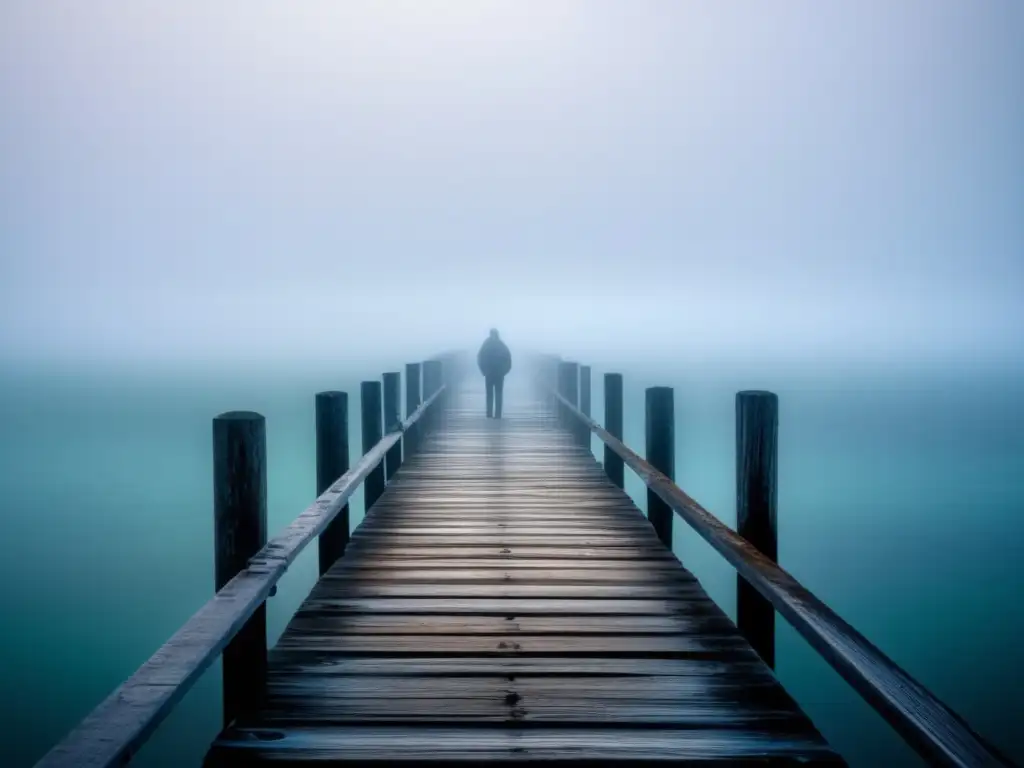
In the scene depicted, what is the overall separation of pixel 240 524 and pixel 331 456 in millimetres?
2923

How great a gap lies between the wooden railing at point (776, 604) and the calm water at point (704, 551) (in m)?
8.11

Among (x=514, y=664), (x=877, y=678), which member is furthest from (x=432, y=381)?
(x=877, y=678)

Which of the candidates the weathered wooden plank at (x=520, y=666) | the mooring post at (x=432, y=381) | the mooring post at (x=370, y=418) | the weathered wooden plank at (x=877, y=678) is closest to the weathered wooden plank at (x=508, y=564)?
the weathered wooden plank at (x=520, y=666)

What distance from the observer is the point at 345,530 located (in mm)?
6328

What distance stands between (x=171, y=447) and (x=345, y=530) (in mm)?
33816

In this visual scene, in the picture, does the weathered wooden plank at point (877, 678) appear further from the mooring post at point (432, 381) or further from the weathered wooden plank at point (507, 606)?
the mooring post at point (432, 381)

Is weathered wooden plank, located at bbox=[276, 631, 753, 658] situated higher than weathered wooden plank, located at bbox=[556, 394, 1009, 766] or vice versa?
weathered wooden plank, located at bbox=[556, 394, 1009, 766]

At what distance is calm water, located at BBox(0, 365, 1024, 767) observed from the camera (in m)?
12.7

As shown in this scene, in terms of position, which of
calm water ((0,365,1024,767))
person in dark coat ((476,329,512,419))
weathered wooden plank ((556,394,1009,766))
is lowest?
calm water ((0,365,1024,767))

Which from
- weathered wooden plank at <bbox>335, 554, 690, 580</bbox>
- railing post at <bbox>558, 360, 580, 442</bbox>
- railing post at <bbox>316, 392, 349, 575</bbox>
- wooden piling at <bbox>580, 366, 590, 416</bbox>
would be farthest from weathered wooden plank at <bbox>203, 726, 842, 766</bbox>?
wooden piling at <bbox>580, 366, 590, 416</bbox>

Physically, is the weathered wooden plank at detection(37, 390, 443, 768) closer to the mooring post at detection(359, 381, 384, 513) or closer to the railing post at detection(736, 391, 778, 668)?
the railing post at detection(736, 391, 778, 668)

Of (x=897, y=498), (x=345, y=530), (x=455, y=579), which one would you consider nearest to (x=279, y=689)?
(x=455, y=579)

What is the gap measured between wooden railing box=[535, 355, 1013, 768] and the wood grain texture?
1.53ft

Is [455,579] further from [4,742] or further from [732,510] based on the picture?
[732,510]
